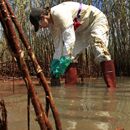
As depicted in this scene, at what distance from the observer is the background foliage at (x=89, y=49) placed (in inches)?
138

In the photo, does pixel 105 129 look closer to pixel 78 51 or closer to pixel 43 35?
pixel 78 51

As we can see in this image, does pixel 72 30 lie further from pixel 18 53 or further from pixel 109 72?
pixel 18 53

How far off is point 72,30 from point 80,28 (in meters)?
0.27

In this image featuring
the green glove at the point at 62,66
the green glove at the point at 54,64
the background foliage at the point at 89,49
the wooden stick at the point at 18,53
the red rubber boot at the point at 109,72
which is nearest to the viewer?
the wooden stick at the point at 18,53

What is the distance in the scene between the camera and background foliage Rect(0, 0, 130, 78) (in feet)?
11.5

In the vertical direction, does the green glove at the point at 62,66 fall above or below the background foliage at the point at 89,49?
below

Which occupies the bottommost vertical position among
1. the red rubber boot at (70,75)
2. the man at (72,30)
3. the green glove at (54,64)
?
the red rubber boot at (70,75)

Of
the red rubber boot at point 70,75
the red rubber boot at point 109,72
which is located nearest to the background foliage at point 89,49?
the red rubber boot at point 70,75

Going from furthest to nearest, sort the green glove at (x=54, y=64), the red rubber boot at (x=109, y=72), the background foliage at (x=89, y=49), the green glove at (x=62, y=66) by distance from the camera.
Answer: the background foliage at (x=89, y=49) → the green glove at (x=54, y=64) → the green glove at (x=62, y=66) → the red rubber boot at (x=109, y=72)

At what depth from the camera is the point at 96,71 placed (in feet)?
13.0

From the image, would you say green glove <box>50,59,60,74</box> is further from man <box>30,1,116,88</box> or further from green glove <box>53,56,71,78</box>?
green glove <box>53,56,71,78</box>

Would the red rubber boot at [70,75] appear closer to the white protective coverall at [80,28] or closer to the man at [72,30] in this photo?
the man at [72,30]

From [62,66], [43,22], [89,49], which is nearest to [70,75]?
[62,66]

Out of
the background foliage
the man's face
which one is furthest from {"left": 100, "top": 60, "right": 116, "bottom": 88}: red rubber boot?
the background foliage
